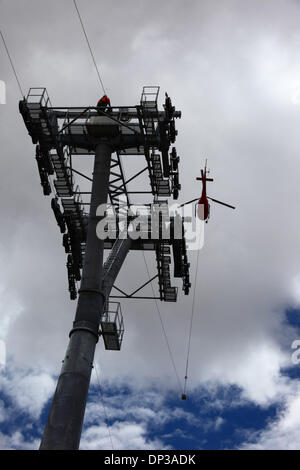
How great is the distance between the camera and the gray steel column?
1848 centimetres

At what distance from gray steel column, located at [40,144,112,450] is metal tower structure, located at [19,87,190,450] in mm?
34

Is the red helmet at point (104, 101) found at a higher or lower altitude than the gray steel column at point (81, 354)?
higher

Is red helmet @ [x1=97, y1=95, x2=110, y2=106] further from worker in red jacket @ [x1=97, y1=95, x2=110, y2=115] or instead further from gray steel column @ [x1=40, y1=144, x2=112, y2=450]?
gray steel column @ [x1=40, y1=144, x2=112, y2=450]

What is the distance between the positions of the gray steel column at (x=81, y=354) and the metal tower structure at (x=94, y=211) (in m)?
0.03

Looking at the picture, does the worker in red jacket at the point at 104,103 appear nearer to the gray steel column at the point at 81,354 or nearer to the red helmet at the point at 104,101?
the red helmet at the point at 104,101

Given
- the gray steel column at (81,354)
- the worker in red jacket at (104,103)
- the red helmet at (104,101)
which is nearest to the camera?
the gray steel column at (81,354)

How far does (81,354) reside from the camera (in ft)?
67.1

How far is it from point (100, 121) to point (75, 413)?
14.8 m

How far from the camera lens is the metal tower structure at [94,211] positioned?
65.0 feet

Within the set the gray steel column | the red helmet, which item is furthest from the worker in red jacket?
the gray steel column

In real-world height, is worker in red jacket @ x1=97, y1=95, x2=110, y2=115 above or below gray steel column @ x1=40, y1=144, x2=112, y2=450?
above

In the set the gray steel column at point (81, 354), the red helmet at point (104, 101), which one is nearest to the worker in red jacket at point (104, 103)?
the red helmet at point (104, 101)
